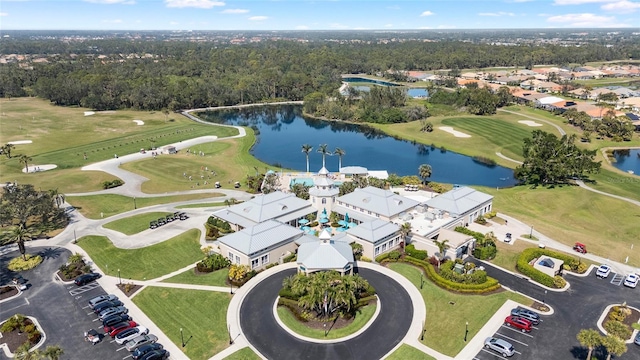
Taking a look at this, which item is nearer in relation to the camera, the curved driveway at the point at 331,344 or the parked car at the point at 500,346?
the parked car at the point at 500,346

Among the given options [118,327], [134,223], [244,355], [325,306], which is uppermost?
[325,306]

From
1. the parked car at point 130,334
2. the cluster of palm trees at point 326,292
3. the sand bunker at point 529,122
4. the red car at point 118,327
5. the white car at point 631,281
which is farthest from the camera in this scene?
the sand bunker at point 529,122

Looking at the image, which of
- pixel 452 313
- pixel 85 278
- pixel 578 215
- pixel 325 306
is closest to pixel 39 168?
pixel 85 278

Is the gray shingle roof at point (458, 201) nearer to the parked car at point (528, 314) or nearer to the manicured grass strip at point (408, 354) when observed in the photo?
the parked car at point (528, 314)

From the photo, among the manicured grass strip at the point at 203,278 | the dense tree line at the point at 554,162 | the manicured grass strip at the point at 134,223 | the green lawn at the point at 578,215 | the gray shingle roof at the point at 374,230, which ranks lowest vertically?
the manicured grass strip at the point at 203,278

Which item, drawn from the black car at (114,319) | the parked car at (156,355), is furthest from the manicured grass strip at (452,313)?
the black car at (114,319)

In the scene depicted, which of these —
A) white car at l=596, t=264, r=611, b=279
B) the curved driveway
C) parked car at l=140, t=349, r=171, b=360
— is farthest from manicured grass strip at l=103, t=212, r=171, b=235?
white car at l=596, t=264, r=611, b=279

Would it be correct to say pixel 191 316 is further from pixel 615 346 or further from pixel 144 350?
pixel 615 346
